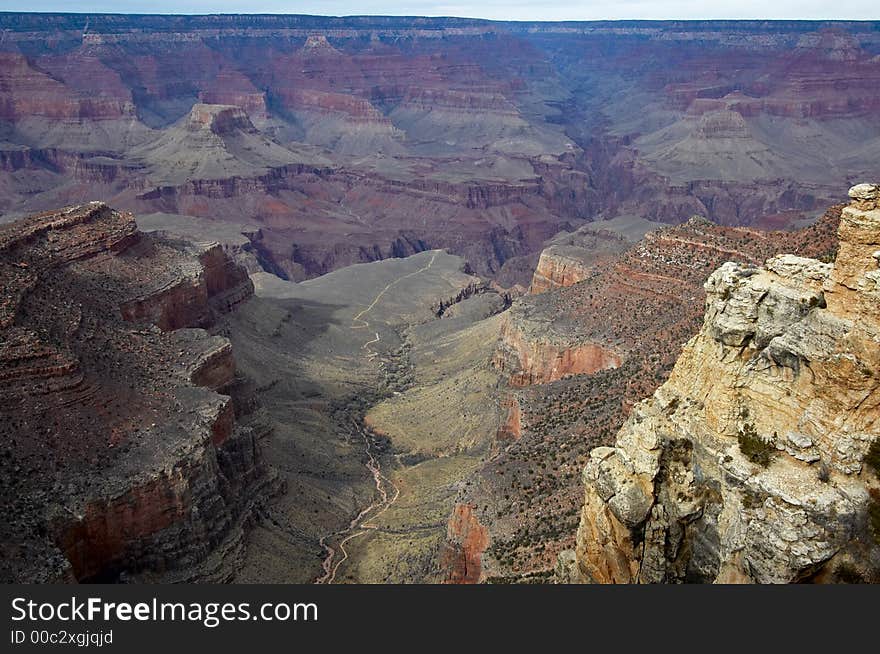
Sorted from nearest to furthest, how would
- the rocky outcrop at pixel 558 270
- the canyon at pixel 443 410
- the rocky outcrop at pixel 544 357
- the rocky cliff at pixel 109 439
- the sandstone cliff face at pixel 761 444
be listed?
the sandstone cliff face at pixel 761 444
the canyon at pixel 443 410
the rocky cliff at pixel 109 439
the rocky outcrop at pixel 544 357
the rocky outcrop at pixel 558 270

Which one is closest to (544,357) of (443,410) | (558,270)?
(443,410)

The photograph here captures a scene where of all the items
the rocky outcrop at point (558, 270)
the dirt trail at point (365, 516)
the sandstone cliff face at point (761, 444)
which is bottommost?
the dirt trail at point (365, 516)

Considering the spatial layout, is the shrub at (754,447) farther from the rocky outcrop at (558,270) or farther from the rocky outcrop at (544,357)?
the rocky outcrop at (558,270)

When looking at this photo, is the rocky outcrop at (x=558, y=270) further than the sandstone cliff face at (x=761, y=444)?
Yes

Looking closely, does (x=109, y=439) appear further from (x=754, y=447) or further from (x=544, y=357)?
(x=754, y=447)

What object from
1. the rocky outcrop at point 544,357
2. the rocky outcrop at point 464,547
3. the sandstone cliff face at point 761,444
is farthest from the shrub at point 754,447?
the rocky outcrop at point 544,357

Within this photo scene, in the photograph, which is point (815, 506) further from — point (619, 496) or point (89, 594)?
point (89, 594)

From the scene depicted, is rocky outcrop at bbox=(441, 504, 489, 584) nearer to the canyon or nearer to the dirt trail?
the canyon

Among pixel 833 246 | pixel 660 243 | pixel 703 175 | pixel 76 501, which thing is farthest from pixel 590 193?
pixel 76 501
